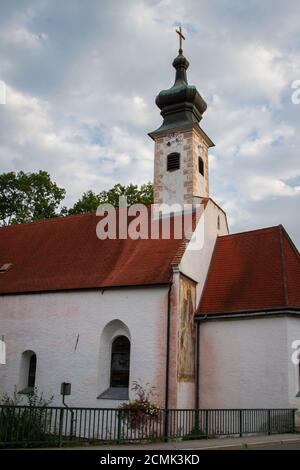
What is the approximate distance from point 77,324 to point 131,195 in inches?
521

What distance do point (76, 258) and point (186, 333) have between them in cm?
592

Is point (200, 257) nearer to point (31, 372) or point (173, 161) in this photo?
point (173, 161)

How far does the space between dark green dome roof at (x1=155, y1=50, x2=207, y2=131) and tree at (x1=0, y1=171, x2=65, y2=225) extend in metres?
10.9

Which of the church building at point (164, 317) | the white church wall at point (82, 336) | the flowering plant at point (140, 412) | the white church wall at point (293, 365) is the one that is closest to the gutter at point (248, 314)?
the church building at point (164, 317)

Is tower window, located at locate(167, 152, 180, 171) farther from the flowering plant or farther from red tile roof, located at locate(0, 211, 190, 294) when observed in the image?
the flowering plant

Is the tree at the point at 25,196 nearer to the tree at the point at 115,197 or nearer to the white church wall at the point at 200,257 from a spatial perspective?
the tree at the point at 115,197

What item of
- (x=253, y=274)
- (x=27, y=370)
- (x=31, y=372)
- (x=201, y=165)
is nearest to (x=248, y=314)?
(x=253, y=274)

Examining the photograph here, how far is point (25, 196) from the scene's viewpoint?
105ft

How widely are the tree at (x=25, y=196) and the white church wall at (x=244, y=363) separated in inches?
665
